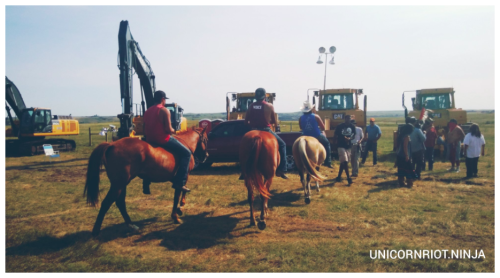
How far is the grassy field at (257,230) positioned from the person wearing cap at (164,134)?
102 cm

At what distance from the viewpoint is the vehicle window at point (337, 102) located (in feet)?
56.7

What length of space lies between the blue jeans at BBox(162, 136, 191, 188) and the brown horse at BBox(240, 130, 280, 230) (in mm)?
1102

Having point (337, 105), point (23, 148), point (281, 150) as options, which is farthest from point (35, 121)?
point (281, 150)

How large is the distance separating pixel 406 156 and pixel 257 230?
5.53m

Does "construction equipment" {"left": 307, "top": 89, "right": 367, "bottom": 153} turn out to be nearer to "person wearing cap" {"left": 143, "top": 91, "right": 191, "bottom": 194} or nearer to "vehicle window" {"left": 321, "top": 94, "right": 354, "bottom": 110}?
"vehicle window" {"left": 321, "top": 94, "right": 354, "bottom": 110}

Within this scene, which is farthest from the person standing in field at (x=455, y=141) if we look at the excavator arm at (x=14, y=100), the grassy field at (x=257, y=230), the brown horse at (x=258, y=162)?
the excavator arm at (x=14, y=100)

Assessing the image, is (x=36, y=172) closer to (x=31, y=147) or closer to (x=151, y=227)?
(x=31, y=147)

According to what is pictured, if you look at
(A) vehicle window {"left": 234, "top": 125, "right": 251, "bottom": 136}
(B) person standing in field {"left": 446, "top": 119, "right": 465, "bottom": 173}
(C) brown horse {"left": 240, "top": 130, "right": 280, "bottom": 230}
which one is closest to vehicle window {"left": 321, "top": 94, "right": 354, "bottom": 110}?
(B) person standing in field {"left": 446, "top": 119, "right": 465, "bottom": 173}

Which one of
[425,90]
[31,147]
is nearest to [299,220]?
[425,90]

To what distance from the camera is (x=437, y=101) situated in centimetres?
1800

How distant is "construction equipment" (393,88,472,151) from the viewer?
17.1m

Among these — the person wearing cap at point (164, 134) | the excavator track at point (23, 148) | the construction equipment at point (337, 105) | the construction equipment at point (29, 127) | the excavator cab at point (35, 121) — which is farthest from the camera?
the excavator cab at point (35, 121)

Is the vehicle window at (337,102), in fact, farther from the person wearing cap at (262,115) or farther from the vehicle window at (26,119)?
the vehicle window at (26,119)

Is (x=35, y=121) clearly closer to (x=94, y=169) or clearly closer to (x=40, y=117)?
(x=40, y=117)
